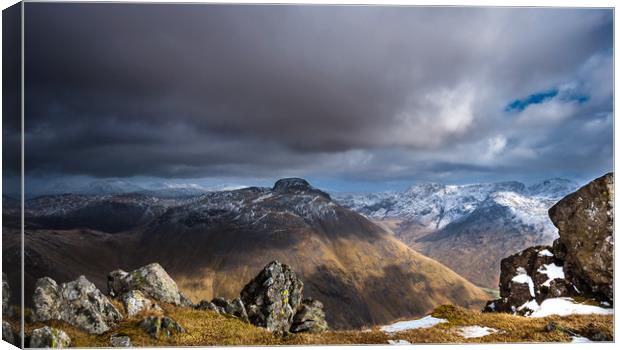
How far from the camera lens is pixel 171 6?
1136 inches

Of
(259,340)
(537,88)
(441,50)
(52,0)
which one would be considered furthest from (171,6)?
(537,88)

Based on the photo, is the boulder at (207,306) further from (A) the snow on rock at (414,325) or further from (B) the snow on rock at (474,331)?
(B) the snow on rock at (474,331)

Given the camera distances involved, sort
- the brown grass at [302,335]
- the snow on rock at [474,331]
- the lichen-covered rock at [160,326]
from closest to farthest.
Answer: the brown grass at [302,335] < the lichen-covered rock at [160,326] < the snow on rock at [474,331]

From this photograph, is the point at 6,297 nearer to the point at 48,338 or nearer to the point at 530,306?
the point at 48,338

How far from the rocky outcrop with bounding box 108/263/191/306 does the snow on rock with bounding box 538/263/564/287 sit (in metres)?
20.5

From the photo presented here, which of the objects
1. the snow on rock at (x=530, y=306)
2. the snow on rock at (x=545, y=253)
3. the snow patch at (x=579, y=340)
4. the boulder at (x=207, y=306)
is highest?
the snow on rock at (x=545, y=253)

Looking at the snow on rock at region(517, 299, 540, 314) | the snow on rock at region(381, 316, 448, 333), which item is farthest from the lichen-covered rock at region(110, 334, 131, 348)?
the snow on rock at region(517, 299, 540, 314)

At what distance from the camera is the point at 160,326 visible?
2122 centimetres

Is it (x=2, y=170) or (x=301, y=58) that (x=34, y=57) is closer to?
(x=2, y=170)

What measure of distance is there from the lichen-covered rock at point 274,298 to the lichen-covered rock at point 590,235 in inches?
→ 602

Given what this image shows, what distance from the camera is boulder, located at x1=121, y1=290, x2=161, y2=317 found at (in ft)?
74.3

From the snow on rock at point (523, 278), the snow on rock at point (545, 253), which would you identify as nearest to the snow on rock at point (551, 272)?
the snow on rock at point (545, 253)

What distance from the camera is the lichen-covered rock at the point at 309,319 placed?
27578 mm

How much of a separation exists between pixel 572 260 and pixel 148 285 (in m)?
22.6
